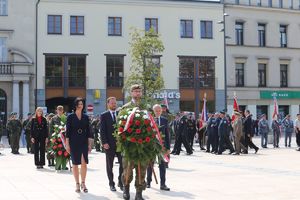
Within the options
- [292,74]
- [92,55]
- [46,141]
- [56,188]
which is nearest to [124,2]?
[92,55]

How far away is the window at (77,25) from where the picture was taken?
141 ft

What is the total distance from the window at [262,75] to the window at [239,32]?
307 cm

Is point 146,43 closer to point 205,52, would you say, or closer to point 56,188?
point 205,52

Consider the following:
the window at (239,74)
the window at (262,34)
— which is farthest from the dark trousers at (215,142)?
the window at (262,34)

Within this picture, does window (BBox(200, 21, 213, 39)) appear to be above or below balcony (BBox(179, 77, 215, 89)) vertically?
above

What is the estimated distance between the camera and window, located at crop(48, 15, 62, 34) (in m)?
42.3

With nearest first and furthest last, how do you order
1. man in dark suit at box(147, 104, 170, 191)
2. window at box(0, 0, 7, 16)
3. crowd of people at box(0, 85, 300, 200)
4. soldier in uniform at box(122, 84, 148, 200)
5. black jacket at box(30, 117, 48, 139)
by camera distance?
1. soldier in uniform at box(122, 84, 148, 200)
2. crowd of people at box(0, 85, 300, 200)
3. man in dark suit at box(147, 104, 170, 191)
4. black jacket at box(30, 117, 48, 139)
5. window at box(0, 0, 7, 16)

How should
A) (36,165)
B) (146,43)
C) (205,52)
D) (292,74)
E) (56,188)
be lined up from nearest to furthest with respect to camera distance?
(56,188)
(36,165)
(146,43)
(205,52)
(292,74)

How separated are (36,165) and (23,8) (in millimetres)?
27803

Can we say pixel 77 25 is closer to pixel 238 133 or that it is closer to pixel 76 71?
pixel 76 71

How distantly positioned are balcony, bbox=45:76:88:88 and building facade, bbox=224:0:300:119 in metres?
13.4

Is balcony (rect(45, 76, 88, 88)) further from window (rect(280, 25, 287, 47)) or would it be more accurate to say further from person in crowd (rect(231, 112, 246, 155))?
person in crowd (rect(231, 112, 246, 155))

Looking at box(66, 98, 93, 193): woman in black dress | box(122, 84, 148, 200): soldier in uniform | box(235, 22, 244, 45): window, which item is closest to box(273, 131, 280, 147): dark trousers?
box(66, 98, 93, 193): woman in black dress

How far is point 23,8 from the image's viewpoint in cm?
4188
